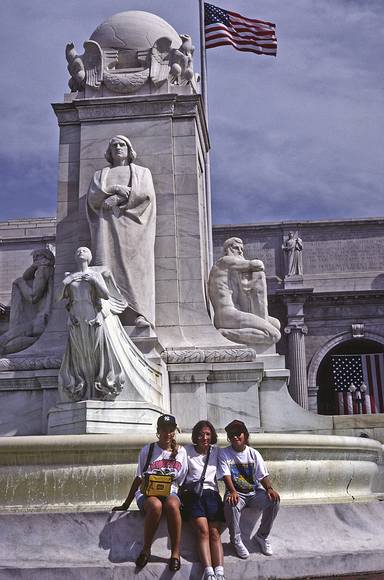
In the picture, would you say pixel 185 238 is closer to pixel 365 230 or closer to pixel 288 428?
pixel 288 428

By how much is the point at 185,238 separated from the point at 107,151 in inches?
72.3

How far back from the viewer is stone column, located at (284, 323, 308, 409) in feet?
138

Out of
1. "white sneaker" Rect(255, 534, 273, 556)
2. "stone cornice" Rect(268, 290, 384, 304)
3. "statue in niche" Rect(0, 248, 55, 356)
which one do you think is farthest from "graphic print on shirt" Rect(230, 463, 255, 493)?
"stone cornice" Rect(268, 290, 384, 304)

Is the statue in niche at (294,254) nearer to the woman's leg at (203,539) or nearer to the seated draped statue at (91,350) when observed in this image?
the seated draped statue at (91,350)

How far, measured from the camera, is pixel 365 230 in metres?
44.0

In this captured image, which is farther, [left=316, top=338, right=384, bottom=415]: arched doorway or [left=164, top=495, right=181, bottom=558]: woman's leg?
[left=316, top=338, right=384, bottom=415]: arched doorway

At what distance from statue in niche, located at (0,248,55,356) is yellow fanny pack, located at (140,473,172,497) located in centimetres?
623

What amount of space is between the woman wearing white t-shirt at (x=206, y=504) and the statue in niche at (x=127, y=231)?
15.0ft

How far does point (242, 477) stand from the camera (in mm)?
6379

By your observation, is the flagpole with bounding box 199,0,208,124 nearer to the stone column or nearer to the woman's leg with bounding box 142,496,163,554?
the woman's leg with bounding box 142,496,163,554

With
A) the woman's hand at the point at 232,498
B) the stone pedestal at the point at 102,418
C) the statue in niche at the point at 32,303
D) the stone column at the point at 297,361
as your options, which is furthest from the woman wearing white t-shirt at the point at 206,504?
the stone column at the point at 297,361

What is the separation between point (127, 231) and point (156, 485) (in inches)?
230

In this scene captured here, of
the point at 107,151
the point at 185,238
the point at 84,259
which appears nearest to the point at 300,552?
the point at 84,259

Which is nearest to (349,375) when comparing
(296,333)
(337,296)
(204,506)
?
(296,333)
